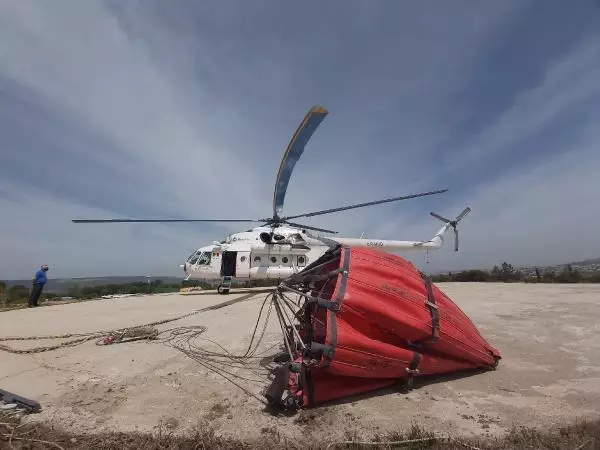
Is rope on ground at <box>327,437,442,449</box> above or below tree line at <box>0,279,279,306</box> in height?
below

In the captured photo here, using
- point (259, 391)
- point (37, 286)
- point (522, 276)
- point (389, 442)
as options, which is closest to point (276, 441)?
point (389, 442)

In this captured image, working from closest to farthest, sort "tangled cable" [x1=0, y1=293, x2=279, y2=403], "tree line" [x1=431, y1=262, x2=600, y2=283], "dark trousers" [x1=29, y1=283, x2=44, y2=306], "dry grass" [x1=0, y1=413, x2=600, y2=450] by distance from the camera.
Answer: "dry grass" [x1=0, y1=413, x2=600, y2=450], "tangled cable" [x1=0, y1=293, x2=279, y2=403], "dark trousers" [x1=29, y1=283, x2=44, y2=306], "tree line" [x1=431, y1=262, x2=600, y2=283]

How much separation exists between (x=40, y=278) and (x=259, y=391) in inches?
534

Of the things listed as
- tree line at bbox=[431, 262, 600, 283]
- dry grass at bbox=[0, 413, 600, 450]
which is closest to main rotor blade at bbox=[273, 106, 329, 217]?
dry grass at bbox=[0, 413, 600, 450]

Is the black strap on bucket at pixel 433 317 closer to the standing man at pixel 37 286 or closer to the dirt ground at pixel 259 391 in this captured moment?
the dirt ground at pixel 259 391

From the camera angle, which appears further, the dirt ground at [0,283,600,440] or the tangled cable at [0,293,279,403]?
the tangled cable at [0,293,279,403]

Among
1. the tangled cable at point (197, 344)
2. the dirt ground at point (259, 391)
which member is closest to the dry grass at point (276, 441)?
the dirt ground at point (259, 391)

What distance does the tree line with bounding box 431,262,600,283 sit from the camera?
23266mm

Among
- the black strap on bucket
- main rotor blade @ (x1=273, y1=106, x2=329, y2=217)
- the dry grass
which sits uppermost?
main rotor blade @ (x1=273, y1=106, x2=329, y2=217)

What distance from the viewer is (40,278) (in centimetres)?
1409

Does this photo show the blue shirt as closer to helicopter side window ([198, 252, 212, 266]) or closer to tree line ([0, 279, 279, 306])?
tree line ([0, 279, 279, 306])

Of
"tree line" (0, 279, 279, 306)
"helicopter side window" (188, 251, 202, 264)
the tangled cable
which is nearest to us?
the tangled cable

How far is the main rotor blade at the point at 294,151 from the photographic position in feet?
25.9

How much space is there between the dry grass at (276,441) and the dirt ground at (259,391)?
215 millimetres
